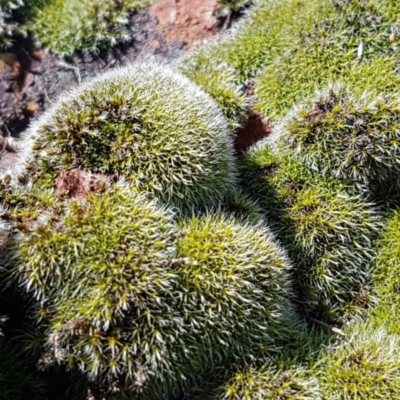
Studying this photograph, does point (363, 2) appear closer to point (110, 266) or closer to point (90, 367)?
point (110, 266)

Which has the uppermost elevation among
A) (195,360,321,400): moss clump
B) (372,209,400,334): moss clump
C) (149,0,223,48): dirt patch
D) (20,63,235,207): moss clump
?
(149,0,223,48): dirt patch

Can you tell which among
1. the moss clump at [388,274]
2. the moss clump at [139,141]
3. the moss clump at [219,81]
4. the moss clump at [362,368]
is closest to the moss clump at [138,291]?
the moss clump at [139,141]

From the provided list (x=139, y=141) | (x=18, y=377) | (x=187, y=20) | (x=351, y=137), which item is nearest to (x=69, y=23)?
(x=187, y=20)

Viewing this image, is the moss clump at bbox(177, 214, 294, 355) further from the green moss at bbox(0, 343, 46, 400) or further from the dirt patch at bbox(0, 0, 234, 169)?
the dirt patch at bbox(0, 0, 234, 169)

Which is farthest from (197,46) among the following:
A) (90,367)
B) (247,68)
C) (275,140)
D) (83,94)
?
(90,367)

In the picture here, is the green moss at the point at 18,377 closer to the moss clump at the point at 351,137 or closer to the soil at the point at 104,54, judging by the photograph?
the moss clump at the point at 351,137

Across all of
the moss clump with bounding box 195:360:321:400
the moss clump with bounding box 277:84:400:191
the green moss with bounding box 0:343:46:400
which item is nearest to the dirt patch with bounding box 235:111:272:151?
the moss clump with bounding box 277:84:400:191
